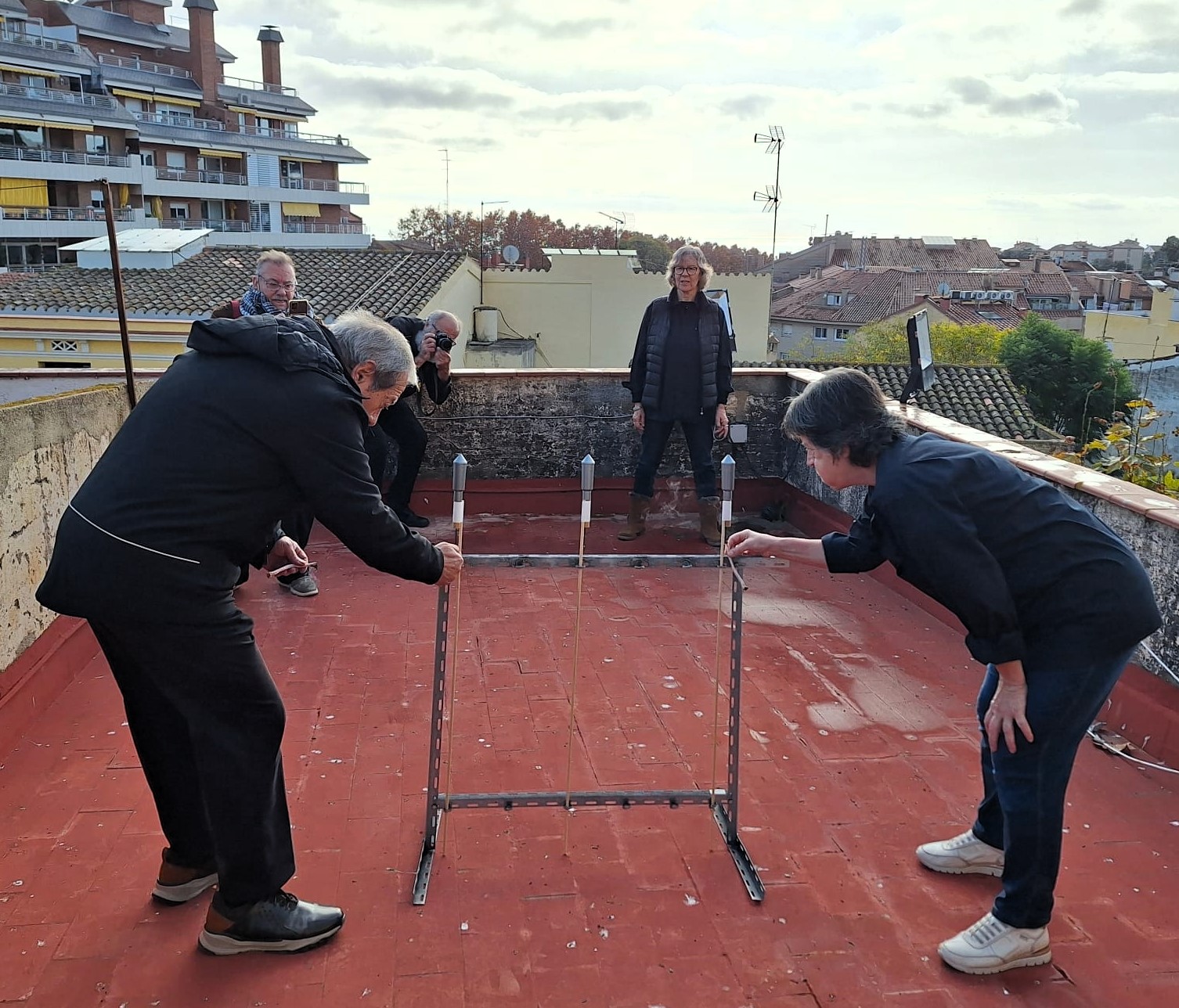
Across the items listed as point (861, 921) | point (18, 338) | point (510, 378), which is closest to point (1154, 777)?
point (861, 921)

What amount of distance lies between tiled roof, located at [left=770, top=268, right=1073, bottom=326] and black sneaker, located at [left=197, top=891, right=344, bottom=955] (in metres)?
50.8

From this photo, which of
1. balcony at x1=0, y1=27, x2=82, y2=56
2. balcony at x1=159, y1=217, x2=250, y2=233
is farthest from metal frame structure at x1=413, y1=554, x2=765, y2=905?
balcony at x1=0, y1=27, x2=82, y2=56

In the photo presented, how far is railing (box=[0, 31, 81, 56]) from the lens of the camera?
44.5 metres

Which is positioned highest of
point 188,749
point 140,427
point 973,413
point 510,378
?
point 140,427

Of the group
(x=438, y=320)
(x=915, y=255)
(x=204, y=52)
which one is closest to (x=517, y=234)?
(x=204, y=52)

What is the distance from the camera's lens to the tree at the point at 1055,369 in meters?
37.5

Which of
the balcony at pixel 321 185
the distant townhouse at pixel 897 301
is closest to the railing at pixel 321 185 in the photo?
the balcony at pixel 321 185

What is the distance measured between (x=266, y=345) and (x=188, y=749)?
3.75 ft

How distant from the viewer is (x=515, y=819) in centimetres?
326

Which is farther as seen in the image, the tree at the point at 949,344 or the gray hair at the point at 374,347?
the tree at the point at 949,344

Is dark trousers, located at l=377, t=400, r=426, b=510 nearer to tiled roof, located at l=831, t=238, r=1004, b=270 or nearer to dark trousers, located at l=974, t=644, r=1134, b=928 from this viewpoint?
dark trousers, located at l=974, t=644, r=1134, b=928

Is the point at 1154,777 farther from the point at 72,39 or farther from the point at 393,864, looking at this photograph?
the point at 72,39

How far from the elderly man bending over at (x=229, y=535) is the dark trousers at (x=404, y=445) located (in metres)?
3.76

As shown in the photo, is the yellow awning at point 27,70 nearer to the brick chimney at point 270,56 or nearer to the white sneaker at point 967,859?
the brick chimney at point 270,56
